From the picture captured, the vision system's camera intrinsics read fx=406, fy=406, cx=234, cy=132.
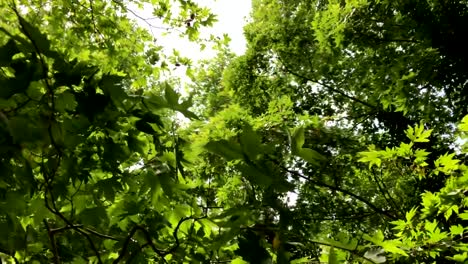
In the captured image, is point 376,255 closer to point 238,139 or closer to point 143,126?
point 238,139

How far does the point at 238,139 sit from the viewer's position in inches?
31.0

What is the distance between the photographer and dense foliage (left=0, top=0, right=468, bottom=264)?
2.81 feet

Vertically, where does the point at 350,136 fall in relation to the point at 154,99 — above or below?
above

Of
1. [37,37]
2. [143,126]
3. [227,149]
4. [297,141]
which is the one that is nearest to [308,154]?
[297,141]

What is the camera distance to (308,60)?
20.9 ft

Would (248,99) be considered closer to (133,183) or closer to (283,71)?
(283,71)

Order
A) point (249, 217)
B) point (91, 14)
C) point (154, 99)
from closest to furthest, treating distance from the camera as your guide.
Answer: point (249, 217) → point (154, 99) → point (91, 14)

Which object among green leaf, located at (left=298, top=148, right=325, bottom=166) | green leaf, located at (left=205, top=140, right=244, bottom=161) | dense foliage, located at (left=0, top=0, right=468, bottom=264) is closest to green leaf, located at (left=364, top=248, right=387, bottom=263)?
dense foliage, located at (left=0, top=0, right=468, bottom=264)

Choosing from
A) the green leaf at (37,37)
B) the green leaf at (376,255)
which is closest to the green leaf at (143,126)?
the green leaf at (37,37)

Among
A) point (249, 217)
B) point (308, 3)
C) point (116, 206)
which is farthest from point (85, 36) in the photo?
point (308, 3)

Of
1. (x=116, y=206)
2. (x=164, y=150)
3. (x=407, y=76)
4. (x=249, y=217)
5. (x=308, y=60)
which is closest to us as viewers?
(x=249, y=217)

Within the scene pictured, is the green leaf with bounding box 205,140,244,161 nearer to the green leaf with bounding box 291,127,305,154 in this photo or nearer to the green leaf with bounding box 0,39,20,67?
the green leaf with bounding box 291,127,305,154

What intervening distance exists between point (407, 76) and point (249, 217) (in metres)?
4.00

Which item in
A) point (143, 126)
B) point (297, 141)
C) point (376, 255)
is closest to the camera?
point (297, 141)
